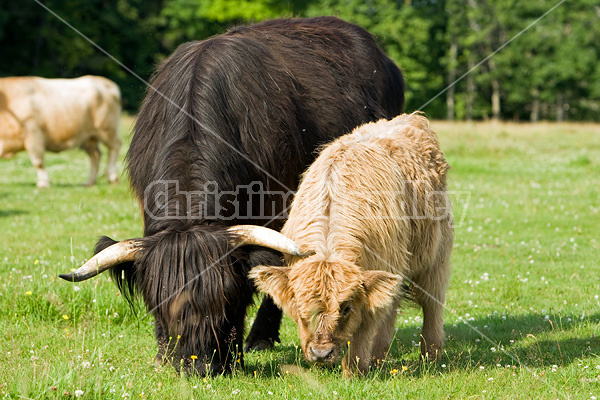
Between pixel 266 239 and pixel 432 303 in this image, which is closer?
pixel 266 239

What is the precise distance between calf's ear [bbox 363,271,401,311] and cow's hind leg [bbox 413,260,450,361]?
132 centimetres

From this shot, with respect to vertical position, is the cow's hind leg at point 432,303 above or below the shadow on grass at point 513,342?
above

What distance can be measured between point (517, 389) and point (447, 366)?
31.5 inches

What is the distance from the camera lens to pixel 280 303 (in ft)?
15.7

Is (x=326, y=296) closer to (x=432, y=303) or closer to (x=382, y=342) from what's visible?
(x=382, y=342)

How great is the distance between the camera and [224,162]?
549cm

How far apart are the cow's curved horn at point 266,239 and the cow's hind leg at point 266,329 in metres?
1.86

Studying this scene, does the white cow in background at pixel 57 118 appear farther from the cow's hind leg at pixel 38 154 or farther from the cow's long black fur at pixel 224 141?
the cow's long black fur at pixel 224 141

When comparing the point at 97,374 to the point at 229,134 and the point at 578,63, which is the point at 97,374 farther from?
the point at 578,63

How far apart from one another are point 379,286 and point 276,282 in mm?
698

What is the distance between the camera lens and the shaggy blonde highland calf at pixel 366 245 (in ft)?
15.0

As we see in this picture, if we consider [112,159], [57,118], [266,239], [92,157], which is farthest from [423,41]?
[266,239]

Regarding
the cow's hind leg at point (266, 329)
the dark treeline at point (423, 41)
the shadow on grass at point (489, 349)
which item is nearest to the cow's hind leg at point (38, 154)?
the cow's hind leg at point (266, 329)

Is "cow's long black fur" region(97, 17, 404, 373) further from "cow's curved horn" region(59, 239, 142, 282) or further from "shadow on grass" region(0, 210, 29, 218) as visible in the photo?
"shadow on grass" region(0, 210, 29, 218)
